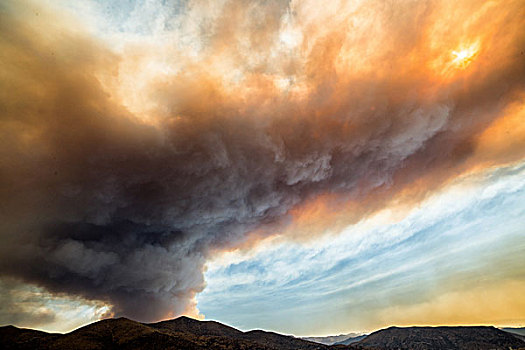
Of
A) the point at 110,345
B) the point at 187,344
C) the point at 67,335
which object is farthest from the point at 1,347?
the point at 187,344

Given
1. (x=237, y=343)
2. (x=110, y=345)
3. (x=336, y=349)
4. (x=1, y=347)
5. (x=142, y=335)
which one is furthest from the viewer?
(x=336, y=349)

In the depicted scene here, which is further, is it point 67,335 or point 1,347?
point 67,335

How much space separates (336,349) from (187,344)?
125 metres

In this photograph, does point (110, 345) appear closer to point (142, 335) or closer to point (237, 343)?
point (142, 335)

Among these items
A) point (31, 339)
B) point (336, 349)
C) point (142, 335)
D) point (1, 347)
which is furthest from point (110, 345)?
point (336, 349)

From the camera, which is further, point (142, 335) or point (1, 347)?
point (142, 335)

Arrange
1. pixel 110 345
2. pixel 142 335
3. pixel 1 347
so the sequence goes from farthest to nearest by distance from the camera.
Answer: pixel 142 335 < pixel 110 345 < pixel 1 347

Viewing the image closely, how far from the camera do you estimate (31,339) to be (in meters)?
115

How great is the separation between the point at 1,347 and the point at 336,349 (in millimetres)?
202781

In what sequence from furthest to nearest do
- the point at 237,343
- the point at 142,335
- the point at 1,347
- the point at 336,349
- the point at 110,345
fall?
the point at 336,349, the point at 237,343, the point at 142,335, the point at 110,345, the point at 1,347

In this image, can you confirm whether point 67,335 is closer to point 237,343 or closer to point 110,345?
point 110,345

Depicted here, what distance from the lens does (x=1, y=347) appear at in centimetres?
10906

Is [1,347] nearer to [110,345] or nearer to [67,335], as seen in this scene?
[67,335]

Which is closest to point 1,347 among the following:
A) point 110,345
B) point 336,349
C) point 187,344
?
point 110,345
